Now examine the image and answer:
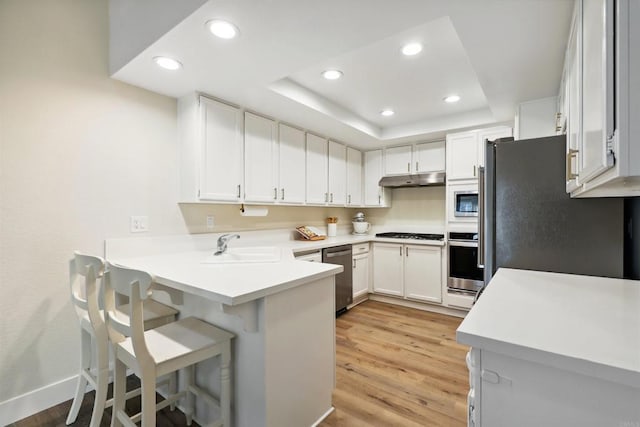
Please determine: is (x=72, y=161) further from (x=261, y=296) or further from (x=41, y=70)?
(x=261, y=296)

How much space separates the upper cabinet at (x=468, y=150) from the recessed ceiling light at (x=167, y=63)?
9.81ft

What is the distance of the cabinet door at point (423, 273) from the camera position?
11.5 feet

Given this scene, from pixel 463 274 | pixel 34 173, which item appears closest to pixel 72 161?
pixel 34 173

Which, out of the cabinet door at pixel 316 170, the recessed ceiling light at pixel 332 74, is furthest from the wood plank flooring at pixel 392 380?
the recessed ceiling light at pixel 332 74

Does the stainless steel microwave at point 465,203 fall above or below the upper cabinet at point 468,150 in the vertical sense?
below

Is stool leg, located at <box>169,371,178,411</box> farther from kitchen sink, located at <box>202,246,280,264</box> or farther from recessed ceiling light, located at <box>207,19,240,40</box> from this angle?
recessed ceiling light, located at <box>207,19,240,40</box>

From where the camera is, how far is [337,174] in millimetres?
3893

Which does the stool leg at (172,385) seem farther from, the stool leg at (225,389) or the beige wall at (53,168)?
the beige wall at (53,168)

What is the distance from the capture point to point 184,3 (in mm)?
1438

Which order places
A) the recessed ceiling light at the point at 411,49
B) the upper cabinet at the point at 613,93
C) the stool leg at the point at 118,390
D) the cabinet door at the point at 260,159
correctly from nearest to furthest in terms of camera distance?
the upper cabinet at the point at 613,93 < the stool leg at the point at 118,390 < the recessed ceiling light at the point at 411,49 < the cabinet door at the point at 260,159

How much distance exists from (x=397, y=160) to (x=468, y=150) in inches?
38.1

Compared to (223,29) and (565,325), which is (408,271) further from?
(223,29)

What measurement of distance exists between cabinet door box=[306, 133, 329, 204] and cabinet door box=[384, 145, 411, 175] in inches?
41.2

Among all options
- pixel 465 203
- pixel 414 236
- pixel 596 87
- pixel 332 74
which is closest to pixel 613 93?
pixel 596 87
